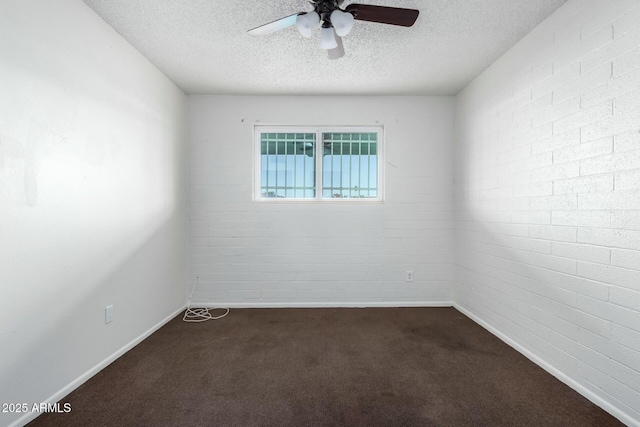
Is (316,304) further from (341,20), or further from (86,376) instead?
(341,20)

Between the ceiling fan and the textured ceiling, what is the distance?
0.22m

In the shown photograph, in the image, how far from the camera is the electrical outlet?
2.31 metres

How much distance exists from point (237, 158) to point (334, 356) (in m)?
2.45

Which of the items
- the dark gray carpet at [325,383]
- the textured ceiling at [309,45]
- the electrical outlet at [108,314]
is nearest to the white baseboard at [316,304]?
the dark gray carpet at [325,383]

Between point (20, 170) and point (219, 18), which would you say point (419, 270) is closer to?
point (219, 18)

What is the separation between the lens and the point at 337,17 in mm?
1804

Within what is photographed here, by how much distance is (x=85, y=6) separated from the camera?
212 centimetres

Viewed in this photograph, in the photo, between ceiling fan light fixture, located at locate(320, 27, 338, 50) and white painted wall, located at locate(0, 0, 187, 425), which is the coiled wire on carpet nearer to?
white painted wall, located at locate(0, 0, 187, 425)

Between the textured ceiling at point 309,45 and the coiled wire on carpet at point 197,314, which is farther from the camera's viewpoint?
the coiled wire on carpet at point 197,314

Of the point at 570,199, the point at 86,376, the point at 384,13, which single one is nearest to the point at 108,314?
the point at 86,376

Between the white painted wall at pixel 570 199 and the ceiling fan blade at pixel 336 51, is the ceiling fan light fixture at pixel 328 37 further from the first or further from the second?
the white painted wall at pixel 570 199

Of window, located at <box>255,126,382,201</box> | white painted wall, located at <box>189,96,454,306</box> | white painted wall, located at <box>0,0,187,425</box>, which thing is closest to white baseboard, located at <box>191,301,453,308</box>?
white painted wall, located at <box>189,96,454,306</box>

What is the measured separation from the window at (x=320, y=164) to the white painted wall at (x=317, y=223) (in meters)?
0.15

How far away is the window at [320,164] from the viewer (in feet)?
12.8
